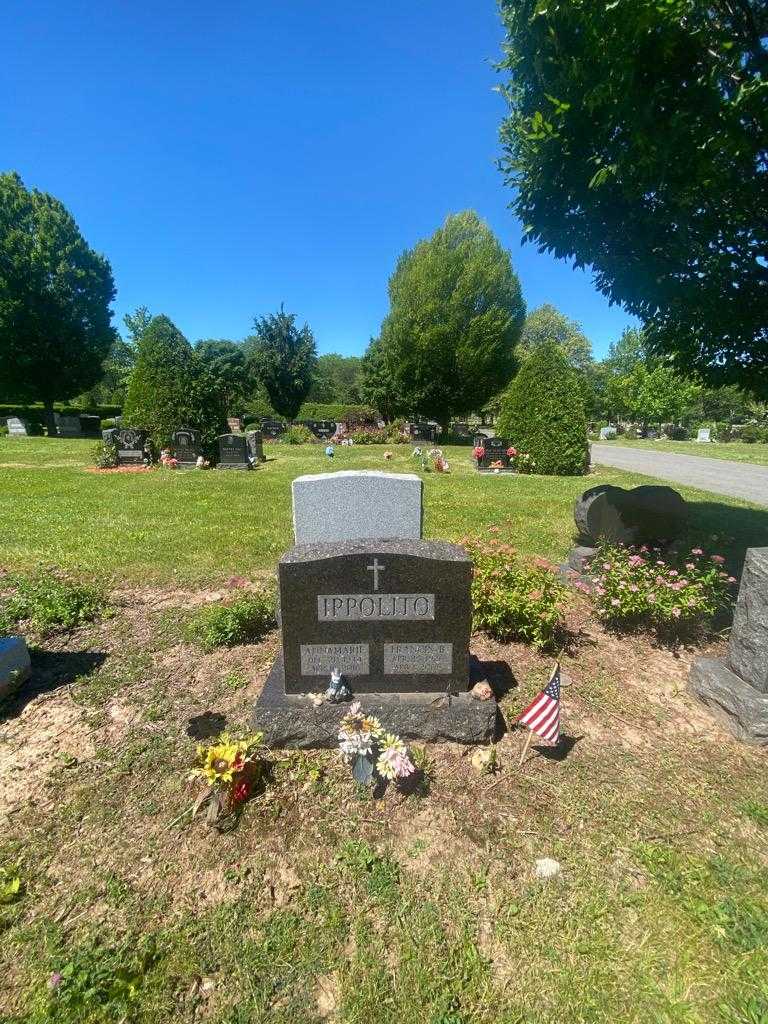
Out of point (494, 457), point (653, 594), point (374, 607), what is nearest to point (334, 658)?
point (374, 607)

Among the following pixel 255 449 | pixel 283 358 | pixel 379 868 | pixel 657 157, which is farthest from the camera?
pixel 283 358

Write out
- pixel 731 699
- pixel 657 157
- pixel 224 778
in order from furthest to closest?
1. pixel 657 157
2. pixel 731 699
3. pixel 224 778

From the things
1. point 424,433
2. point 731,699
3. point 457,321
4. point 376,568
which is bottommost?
point 731,699

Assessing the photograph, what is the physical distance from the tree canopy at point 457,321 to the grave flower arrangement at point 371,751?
1023 inches

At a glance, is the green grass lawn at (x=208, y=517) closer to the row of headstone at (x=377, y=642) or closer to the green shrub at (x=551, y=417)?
the green shrub at (x=551, y=417)

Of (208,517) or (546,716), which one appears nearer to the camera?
(546,716)

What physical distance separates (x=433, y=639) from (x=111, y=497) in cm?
1052

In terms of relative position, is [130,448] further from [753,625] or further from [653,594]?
[753,625]

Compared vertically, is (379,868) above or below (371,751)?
below

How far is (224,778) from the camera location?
2.62 meters

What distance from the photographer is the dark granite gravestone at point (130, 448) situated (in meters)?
16.8

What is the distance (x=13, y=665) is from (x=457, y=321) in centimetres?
2702

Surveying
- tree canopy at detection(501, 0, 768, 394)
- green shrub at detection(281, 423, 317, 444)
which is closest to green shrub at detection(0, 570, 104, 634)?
tree canopy at detection(501, 0, 768, 394)

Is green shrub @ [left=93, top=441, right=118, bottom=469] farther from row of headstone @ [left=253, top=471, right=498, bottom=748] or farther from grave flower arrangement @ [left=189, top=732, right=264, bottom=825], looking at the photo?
grave flower arrangement @ [left=189, top=732, right=264, bottom=825]
